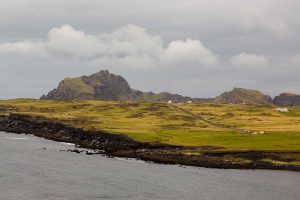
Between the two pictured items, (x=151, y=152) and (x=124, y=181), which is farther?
(x=151, y=152)

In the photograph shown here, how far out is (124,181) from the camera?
337 feet

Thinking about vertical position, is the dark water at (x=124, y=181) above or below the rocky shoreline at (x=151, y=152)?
below

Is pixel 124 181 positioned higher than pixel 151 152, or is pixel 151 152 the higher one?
pixel 151 152

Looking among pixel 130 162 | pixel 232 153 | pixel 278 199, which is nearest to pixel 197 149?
pixel 232 153

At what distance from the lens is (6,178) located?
332 ft

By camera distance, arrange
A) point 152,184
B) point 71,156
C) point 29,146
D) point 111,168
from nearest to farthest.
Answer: point 152,184
point 111,168
point 71,156
point 29,146

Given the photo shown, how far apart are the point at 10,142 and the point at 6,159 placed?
137ft

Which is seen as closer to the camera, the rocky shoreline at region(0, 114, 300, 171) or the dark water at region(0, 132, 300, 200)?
the dark water at region(0, 132, 300, 200)

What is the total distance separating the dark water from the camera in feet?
296

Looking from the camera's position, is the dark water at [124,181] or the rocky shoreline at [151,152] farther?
the rocky shoreline at [151,152]

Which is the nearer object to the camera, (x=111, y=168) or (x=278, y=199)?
(x=278, y=199)

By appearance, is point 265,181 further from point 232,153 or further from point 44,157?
point 44,157

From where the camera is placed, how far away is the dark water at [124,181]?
90312mm

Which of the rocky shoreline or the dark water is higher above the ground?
the rocky shoreline
